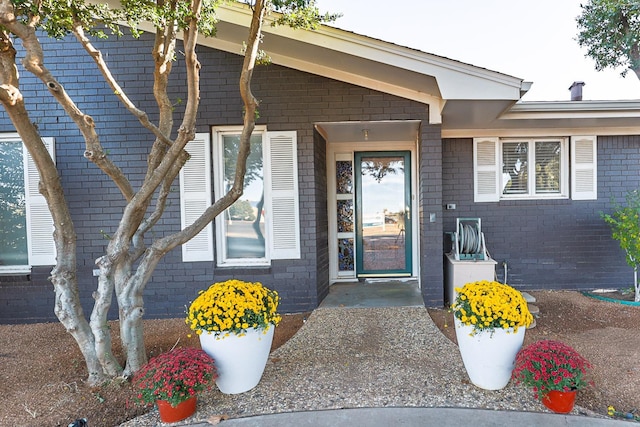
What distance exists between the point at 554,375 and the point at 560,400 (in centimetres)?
18

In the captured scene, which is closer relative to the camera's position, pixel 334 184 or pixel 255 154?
pixel 255 154

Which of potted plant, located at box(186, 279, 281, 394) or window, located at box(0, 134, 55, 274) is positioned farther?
window, located at box(0, 134, 55, 274)

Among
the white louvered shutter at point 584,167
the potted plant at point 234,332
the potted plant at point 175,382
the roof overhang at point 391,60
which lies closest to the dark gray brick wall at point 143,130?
the roof overhang at point 391,60

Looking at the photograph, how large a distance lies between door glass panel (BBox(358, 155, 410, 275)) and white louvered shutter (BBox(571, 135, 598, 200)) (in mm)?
2416

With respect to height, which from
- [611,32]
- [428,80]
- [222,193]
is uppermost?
[611,32]

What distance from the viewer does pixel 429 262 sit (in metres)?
4.21

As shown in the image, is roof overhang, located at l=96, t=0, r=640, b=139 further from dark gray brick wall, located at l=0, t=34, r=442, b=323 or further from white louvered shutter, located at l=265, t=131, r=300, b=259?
white louvered shutter, located at l=265, t=131, r=300, b=259

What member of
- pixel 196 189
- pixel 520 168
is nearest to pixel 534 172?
pixel 520 168

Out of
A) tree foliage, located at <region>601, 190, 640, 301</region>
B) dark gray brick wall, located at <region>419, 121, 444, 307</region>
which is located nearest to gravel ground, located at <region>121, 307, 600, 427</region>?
dark gray brick wall, located at <region>419, 121, 444, 307</region>

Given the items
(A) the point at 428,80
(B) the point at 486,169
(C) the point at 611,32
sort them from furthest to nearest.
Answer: (B) the point at 486,169 → (C) the point at 611,32 → (A) the point at 428,80

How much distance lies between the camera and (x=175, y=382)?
199 centimetres

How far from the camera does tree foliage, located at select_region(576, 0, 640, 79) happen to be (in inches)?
176

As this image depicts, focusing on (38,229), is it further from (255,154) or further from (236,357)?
(236,357)

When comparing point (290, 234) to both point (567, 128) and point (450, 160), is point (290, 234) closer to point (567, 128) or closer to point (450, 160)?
point (450, 160)
